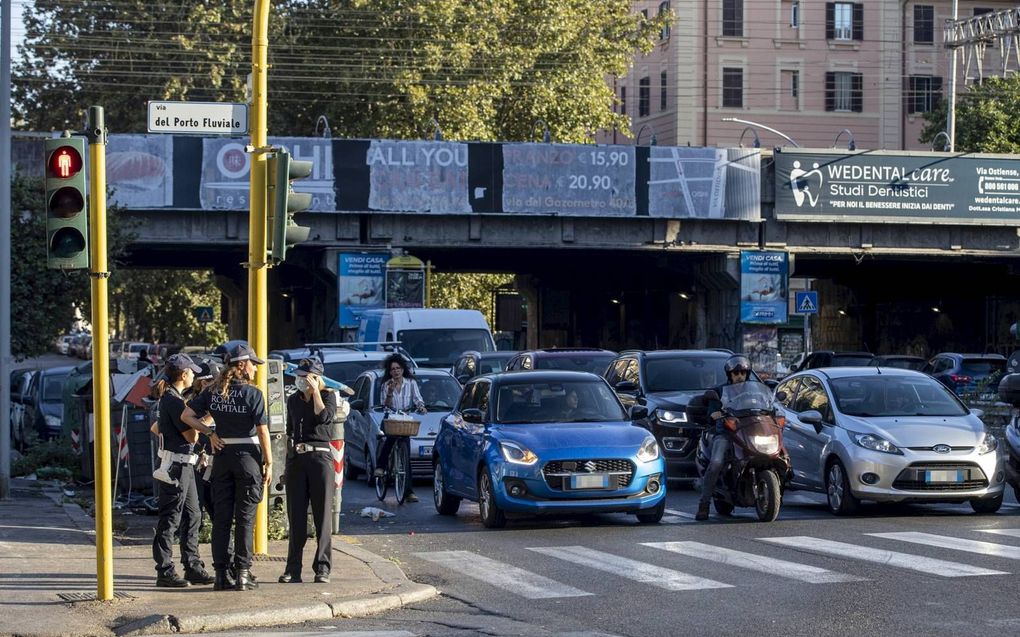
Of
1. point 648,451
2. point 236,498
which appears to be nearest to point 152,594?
→ point 236,498

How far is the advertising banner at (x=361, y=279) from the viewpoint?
44.2 m

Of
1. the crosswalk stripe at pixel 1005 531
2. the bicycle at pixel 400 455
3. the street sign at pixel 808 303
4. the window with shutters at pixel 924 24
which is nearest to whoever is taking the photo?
the crosswalk stripe at pixel 1005 531

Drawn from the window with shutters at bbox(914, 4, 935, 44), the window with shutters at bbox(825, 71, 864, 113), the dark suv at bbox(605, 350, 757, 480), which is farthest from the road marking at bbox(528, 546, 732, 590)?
the window with shutters at bbox(914, 4, 935, 44)

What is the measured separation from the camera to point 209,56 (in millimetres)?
56125

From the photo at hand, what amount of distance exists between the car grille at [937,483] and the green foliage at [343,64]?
134 ft

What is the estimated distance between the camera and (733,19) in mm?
72875

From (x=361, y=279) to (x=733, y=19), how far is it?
114ft

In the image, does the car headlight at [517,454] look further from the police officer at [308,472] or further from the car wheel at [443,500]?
the police officer at [308,472]

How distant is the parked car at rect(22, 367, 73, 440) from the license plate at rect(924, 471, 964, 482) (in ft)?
57.2

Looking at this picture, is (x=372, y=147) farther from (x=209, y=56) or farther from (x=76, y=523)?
(x=76, y=523)

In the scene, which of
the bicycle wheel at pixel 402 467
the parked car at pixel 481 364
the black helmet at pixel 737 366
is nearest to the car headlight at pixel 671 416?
the bicycle wheel at pixel 402 467

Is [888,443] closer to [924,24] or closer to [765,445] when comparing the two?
[765,445]

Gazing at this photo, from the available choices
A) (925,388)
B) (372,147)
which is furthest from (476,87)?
(925,388)

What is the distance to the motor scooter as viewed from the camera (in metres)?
15.2
